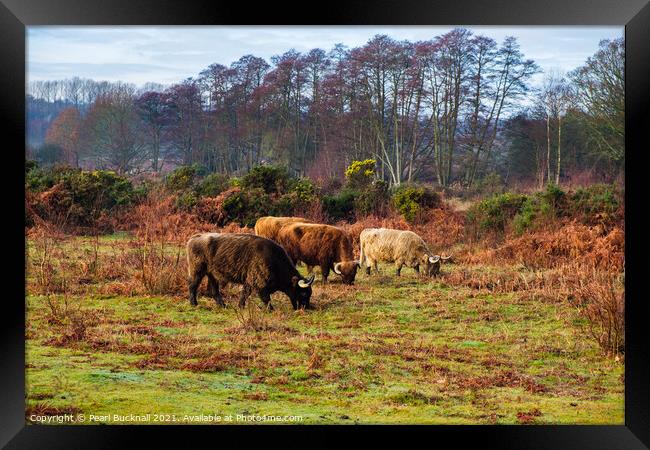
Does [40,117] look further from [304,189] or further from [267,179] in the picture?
[304,189]

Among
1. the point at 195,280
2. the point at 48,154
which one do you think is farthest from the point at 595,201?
the point at 48,154

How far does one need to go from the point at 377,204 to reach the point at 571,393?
Answer: 350 centimetres

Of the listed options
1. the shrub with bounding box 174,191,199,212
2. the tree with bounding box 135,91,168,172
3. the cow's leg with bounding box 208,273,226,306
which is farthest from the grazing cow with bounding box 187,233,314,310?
the tree with bounding box 135,91,168,172

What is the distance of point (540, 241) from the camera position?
1022 cm

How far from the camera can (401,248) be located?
1059 centimetres

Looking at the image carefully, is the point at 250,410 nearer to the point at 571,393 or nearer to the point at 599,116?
the point at 571,393

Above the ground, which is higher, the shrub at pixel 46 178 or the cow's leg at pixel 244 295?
the shrub at pixel 46 178

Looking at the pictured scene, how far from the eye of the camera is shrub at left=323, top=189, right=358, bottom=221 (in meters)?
10.1

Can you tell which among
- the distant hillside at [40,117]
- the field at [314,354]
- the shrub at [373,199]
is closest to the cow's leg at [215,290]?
the field at [314,354]

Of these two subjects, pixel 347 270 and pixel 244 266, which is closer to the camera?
pixel 244 266

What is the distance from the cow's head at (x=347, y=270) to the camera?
10852mm

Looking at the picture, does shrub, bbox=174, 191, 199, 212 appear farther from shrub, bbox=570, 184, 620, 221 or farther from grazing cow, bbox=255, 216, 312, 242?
shrub, bbox=570, 184, 620, 221

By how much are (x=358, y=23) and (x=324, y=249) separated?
3910 millimetres

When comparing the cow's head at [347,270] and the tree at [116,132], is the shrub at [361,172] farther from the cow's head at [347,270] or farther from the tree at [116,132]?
the tree at [116,132]
